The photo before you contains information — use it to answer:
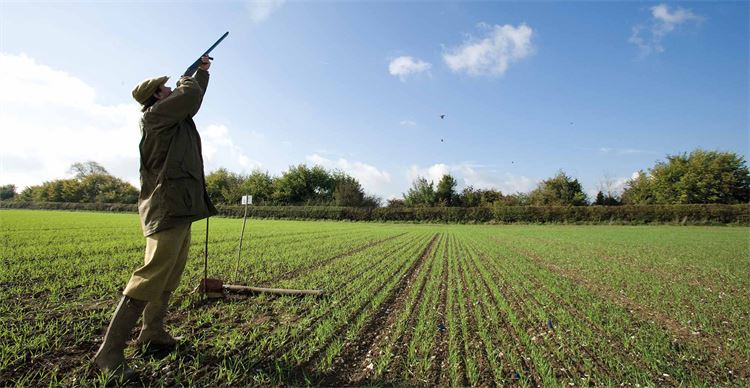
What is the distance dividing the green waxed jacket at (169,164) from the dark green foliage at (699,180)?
200 ft

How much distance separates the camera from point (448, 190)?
177ft

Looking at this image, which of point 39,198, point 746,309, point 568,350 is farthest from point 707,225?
point 39,198

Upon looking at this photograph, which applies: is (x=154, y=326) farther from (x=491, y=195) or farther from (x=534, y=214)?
(x=491, y=195)

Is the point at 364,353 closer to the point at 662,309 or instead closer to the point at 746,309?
A: the point at 662,309

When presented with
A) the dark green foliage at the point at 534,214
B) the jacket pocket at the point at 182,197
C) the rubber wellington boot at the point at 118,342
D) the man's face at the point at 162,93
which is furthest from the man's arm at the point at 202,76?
the dark green foliage at the point at 534,214

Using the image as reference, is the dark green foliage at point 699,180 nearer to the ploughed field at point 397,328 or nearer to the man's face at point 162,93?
the ploughed field at point 397,328

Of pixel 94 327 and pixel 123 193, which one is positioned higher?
pixel 123 193

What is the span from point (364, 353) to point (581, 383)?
181cm

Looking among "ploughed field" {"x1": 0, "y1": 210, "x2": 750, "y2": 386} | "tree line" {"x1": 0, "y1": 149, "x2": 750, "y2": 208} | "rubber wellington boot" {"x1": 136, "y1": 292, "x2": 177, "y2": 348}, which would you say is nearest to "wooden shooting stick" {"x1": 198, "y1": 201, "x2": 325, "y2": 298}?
"ploughed field" {"x1": 0, "y1": 210, "x2": 750, "y2": 386}

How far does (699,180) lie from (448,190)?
110ft

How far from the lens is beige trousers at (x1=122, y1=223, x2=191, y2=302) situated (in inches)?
99.0

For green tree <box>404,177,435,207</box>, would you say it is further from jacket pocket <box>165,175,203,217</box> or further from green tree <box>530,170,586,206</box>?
jacket pocket <box>165,175,203,217</box>

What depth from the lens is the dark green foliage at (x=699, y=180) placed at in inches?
1726

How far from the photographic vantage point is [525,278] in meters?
6.96
